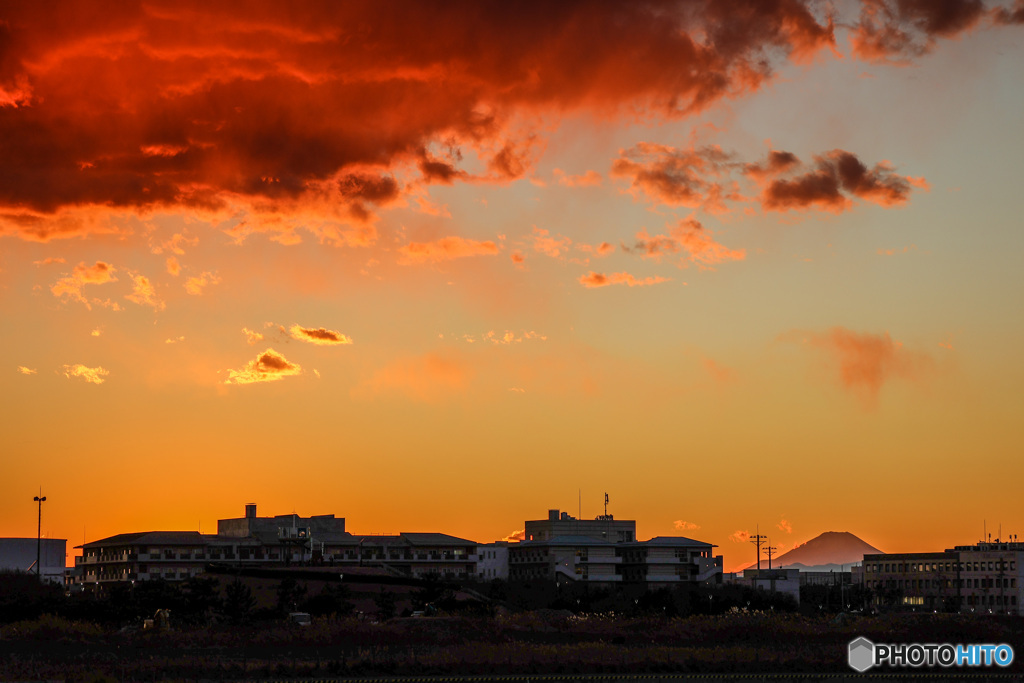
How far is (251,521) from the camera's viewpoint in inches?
6718

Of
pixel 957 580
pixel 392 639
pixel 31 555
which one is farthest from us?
pixel 957 580

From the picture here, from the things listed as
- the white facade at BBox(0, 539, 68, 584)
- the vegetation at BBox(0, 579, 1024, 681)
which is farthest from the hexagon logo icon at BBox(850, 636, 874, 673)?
the white facade at BBox(0, 539, 68, 584)

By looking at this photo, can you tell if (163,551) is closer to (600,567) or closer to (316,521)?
(316,521)

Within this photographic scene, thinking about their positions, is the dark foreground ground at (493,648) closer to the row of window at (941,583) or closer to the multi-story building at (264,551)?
the multi-story building at (264,551)

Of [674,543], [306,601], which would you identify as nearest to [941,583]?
[674,543]

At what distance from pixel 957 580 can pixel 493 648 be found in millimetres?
139674

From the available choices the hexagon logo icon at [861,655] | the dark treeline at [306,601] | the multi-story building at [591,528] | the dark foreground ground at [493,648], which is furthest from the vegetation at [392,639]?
the multi-story building at [591,528]

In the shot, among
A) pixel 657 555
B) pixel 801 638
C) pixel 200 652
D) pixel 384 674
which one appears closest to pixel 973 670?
pixel 801 638

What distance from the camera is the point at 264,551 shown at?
504 feet

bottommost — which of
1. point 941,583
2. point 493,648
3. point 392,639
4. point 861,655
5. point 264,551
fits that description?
point 941,583

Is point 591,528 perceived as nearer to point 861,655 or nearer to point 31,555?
point 31,555

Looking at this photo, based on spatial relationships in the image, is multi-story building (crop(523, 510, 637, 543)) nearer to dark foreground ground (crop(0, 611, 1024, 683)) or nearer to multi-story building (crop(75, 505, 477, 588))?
multi-story building (crop(75, 505, 477, 588))

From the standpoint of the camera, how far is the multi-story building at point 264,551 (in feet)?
477

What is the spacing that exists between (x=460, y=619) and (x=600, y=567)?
3070 inches
